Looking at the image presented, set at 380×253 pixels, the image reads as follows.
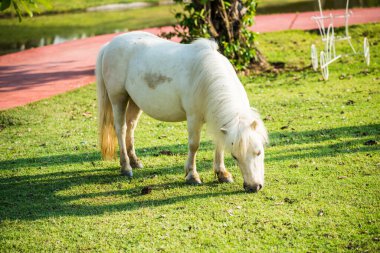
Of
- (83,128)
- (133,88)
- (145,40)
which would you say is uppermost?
(145,40)

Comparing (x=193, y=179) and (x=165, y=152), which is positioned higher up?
(x=193, y=179)

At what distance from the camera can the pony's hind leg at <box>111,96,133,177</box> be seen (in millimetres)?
7016

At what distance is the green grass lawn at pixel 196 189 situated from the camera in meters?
5.04

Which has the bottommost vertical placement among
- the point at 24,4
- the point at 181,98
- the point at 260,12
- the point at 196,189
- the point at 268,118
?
the point at 268,118

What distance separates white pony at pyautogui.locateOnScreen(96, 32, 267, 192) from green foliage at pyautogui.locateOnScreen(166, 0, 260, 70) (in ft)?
17.0

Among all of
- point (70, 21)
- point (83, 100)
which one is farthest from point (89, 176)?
point (70, 21)

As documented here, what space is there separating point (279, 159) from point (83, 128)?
13.8ft

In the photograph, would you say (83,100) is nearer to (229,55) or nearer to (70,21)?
(229,55)

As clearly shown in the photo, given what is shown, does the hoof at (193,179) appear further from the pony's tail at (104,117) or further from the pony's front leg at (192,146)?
the pony's tail at (104,117)

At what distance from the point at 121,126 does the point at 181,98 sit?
125 cm

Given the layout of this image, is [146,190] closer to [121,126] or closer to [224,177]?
[224,177]

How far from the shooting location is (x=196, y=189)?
6312mm

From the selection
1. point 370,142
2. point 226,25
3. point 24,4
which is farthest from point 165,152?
point 226,25

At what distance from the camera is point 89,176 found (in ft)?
23.2
